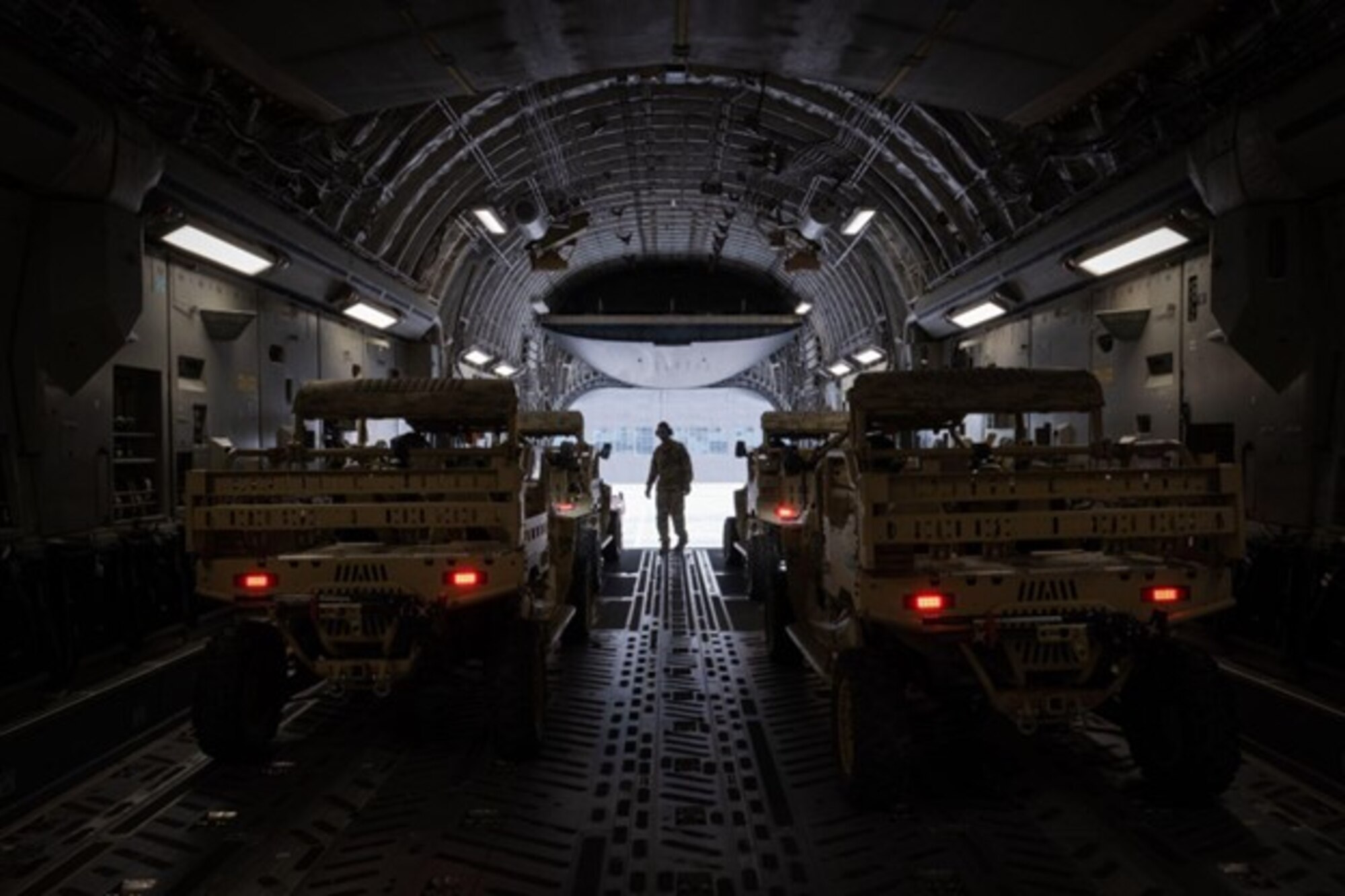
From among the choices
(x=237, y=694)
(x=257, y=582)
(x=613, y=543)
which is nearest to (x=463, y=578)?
(x=257, y=582)

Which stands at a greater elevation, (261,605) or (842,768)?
(261,605)

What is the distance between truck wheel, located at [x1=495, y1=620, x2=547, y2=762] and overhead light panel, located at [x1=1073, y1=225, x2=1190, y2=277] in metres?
6.28

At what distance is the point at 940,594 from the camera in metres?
4.45

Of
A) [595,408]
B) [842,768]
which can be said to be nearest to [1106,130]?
[842,768]

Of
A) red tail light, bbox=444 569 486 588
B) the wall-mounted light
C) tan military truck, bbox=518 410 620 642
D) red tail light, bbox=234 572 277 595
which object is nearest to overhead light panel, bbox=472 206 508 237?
tan military truck, bbox=518 410 620 642

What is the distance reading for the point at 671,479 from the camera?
1345 centimetres

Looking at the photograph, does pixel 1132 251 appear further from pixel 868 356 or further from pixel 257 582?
pixel 868 356

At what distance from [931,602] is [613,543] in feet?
33.2

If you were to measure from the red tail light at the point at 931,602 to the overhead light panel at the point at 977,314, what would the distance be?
8.46m

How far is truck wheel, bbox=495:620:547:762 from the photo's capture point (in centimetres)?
548

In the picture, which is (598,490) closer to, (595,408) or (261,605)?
(261,605)

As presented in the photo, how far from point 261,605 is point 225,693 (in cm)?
53

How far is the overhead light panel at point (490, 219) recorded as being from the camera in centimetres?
1388

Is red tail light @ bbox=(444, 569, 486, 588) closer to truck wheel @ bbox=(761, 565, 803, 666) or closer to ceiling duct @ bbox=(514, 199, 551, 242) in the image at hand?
truck wheel @ bbox=(761, 565, 803, 666)
